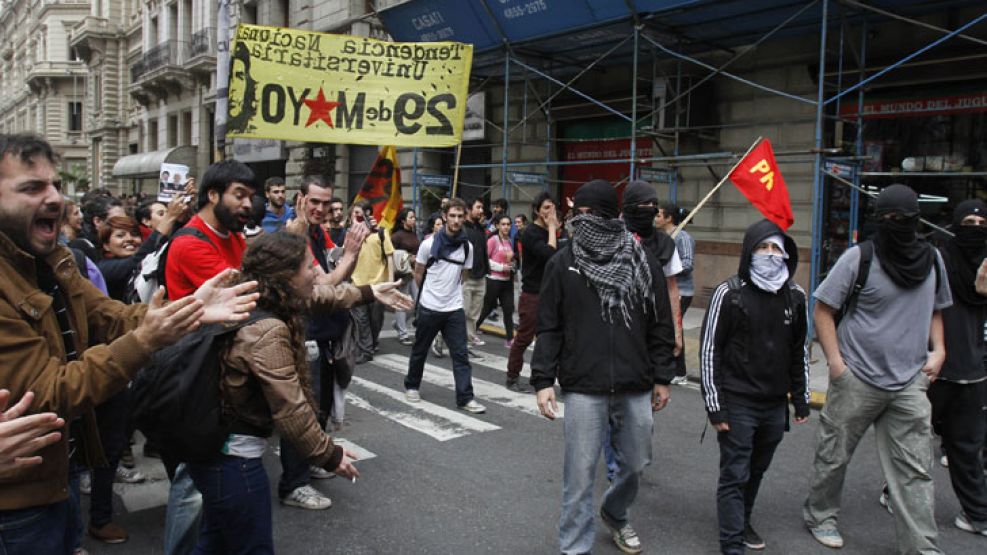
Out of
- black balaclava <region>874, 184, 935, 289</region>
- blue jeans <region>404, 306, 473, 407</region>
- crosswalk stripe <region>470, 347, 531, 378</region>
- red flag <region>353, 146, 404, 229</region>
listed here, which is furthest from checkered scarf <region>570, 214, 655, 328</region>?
red flag <region>353, 146, 404, 229</region>

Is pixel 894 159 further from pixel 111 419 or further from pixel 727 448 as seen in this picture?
pixel 111 419

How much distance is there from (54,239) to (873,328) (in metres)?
3.78

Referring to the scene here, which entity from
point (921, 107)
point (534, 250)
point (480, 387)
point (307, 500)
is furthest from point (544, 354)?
point (921, 107)

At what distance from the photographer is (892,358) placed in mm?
3936

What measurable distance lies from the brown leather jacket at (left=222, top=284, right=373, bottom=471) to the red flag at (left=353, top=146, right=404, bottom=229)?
6842 millimetres

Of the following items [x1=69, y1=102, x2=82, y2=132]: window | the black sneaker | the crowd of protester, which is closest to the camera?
the crowd of protester

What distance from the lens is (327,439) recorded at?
2.84 meters

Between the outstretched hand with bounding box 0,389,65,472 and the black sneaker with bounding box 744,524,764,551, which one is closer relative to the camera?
the outstretched hand with bounding box 0,389,65,472

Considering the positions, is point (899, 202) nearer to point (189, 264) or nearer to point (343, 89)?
point (189, 264)

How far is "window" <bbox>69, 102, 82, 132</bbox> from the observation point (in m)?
57.5

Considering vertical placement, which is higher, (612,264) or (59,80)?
(59,80)

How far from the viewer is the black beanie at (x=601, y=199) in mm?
3861

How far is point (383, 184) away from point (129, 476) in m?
5.36

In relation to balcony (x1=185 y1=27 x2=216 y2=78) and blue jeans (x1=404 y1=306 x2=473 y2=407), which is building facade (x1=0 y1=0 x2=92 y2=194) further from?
blue jeans (x1=404 y1=306 x2=473 y2=407)
